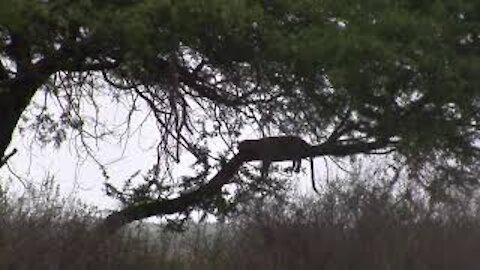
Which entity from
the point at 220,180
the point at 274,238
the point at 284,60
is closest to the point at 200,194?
the point at 220,180

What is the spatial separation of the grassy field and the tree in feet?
2.67

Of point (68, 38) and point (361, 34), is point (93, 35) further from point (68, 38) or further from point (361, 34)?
point (361, 34)

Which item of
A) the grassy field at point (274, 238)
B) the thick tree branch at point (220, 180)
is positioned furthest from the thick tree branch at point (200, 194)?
the grassy field at point (274, 238)

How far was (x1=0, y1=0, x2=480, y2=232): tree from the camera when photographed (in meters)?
12.8

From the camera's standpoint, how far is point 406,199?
58.8 ft

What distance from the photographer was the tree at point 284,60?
12750 mm

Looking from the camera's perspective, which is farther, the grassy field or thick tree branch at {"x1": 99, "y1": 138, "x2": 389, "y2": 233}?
thick tree branch at {"x1": 99, "y1": 138, "x2": 389, "y2": 233}

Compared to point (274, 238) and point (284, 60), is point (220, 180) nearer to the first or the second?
point (274, 238)

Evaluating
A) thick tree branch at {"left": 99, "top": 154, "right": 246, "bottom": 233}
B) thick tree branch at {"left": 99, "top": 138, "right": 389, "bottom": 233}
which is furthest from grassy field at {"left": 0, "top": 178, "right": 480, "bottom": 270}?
thick tree branch at {"left": 99, "top": 154, "right": 246, "bottom": 233}

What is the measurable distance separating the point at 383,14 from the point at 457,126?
1.96 m

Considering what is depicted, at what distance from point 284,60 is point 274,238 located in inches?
119

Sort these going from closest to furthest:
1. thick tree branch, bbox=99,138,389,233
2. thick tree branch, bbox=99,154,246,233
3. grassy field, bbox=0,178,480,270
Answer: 1. grassy field, bbox=0,178,480,270
2. thick tree branch, bbox=99,138,389,233
3. thick tree branch, bbox=99,154,246,233

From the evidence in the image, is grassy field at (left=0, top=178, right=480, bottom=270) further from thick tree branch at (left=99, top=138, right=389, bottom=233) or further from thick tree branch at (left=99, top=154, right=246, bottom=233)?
thick tree branch at (left=99, top=154, right=246, bottom=233)

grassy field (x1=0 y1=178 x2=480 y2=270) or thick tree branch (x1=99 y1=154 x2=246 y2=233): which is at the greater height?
thick tree branch (x1=99 y1=154 x2=246 y2=233)
